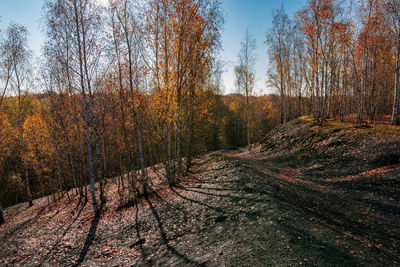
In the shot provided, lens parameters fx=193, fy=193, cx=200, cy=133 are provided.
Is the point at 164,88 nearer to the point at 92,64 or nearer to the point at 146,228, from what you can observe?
the point at 92,64

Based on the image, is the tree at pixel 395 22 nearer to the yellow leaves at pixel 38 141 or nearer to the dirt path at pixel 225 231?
the dirt path at pixel 225 231

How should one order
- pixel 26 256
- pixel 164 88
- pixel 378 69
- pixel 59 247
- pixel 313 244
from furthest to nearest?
pixel 378 69 → pixel 164 88 → pixel 59 247 → pixel 26 256 → pixel 313 244

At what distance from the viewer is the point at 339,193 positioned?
950 cm

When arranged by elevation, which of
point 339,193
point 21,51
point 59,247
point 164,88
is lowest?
point 59,247

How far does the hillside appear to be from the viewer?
4.96 m

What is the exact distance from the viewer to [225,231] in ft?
21.3

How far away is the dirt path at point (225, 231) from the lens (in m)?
4.79

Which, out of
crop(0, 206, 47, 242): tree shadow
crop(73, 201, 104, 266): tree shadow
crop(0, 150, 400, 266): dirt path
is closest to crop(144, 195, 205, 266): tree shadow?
crop(0, 150, 400, 266): dirt path

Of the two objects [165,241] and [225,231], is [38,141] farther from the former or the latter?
[225,231]

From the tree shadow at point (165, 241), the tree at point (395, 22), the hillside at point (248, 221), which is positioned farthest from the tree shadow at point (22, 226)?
the tree at point (395, 22)

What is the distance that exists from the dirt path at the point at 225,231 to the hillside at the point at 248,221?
0.04m

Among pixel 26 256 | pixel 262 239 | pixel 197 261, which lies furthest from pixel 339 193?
pixel 26 256

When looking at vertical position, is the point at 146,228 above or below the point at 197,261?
below

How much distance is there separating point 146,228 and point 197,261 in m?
4.35
